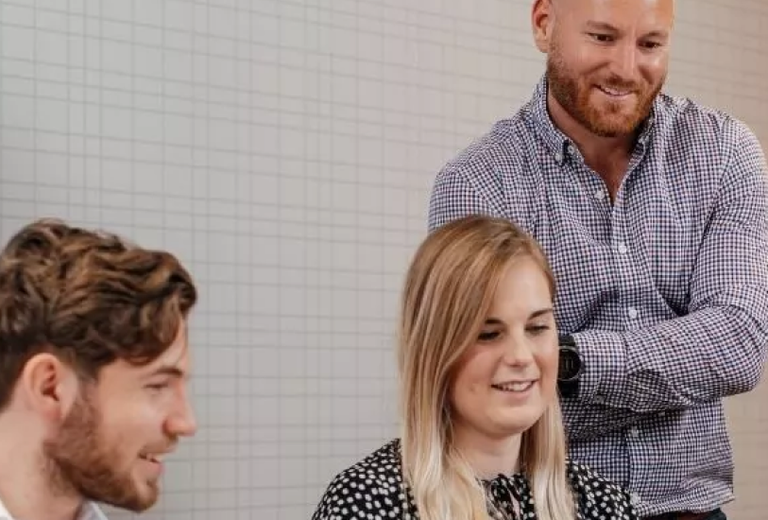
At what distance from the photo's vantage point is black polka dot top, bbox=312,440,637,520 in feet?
5.76

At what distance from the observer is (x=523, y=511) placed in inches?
71.7

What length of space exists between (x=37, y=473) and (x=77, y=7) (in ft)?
5.10

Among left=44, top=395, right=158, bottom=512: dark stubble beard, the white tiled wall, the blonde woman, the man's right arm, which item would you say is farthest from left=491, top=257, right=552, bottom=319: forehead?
the white tiled wall

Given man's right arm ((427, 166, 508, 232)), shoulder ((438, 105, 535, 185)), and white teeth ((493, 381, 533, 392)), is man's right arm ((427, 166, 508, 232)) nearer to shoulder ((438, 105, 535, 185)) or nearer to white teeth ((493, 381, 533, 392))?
shoulder ((438, 105, 535, 185))

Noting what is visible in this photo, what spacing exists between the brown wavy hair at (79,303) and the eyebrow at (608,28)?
2.66ft

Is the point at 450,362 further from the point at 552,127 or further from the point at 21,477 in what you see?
the point at 21,477

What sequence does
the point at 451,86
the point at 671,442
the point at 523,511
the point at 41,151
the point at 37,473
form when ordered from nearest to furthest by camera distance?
the point at 37,473 → the point at 523,511 → the point at 671,442 → the point at 41,151 → the point at 451,86

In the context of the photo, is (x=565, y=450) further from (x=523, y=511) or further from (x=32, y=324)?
(x=32, y=324)

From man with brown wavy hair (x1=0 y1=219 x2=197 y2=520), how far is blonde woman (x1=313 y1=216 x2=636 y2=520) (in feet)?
1.31

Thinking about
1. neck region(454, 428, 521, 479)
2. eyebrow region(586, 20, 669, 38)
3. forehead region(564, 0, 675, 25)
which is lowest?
neck region(454, 428, 521, 479)

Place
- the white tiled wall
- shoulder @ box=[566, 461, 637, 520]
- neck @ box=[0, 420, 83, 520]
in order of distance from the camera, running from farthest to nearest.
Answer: the white tiled wall → shoulder @ box=[566, 461, 637, 520] → neck @ box=[0, 420, 83, 520]

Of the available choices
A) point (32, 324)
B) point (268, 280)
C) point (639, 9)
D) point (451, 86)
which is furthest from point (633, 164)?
point (451, 86)

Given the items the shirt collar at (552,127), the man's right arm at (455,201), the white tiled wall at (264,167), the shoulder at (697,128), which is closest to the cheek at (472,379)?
the man's right arm at (455,201)

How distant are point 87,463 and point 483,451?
64 centimetres
